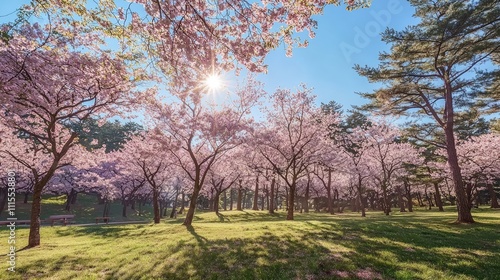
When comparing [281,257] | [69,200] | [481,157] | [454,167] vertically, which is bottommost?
[281,257]

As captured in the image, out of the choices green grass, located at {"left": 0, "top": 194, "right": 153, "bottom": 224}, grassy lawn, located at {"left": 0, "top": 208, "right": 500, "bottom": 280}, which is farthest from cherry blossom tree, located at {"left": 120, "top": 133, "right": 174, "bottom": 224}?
green grass, located at {"left": 0, "top": 194, "right": 153, "bottom": 224}

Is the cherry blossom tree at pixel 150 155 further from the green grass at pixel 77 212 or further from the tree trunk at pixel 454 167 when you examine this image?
the tree trunk at pixel 454 167

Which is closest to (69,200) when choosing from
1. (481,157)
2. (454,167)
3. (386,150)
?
(386,150)

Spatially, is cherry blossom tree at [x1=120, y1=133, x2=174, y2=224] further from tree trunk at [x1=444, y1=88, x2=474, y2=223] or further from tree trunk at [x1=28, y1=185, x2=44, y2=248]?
tree trunk at [x1=444, y1=88, x2=474, y2=223]

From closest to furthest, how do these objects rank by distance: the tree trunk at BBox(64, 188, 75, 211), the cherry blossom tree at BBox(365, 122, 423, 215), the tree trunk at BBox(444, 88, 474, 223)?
the tree trunk at BBox(444, 88, 474, 223)
the cherry blossom tree at BBox(365, 122, 423, 215)
the tree trunk at BBox(64, 188, 75, 211)

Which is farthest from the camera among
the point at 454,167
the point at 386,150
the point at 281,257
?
the point at 386,150

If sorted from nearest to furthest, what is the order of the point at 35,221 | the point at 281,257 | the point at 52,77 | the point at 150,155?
the point at 281,257 → the point at 52,77 → the point at 35,221 → the point at 150,155

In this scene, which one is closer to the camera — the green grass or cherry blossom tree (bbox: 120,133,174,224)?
cherry blossom tree (bbox: 120,133,174,224)

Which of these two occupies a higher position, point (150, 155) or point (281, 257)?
point (150, 155)

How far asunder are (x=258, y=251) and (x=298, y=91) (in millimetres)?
20025

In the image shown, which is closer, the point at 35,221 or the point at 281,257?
the point at 281,257

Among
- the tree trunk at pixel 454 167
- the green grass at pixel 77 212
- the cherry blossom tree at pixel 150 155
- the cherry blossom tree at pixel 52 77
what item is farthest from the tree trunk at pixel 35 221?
the green grass at pixel 77 212

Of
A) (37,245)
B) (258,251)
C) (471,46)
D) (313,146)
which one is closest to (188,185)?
(313,146)

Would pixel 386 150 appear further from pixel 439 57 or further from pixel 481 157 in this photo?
pixel 439 57
